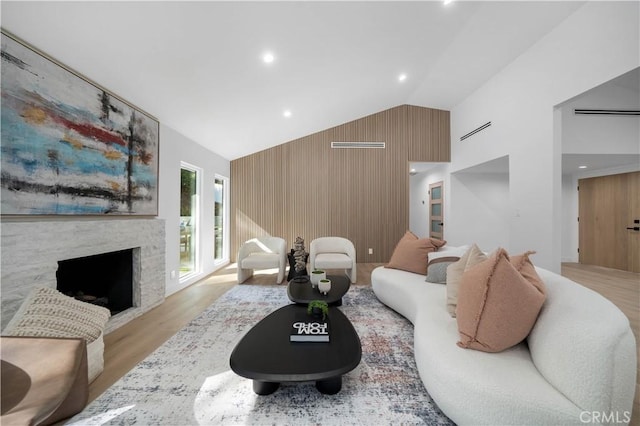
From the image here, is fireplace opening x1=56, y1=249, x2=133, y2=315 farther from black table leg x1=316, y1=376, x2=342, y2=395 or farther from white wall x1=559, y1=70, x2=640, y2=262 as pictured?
white wall x1=559, y1=70, x2=640, y2=262

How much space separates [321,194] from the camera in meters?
6.04

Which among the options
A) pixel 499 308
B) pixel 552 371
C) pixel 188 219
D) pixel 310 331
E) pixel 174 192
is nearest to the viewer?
pixel 552 371

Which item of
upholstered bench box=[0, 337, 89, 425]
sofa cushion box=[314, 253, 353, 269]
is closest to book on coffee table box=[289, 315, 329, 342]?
upholstered bench box=[0, 337, 89, 425]

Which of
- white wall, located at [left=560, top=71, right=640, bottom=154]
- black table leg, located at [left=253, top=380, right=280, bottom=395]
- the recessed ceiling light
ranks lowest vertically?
black table leg, located at [left=253, top=380, right=280, bottom=395]

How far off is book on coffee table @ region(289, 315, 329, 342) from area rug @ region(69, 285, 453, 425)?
1.00 feet

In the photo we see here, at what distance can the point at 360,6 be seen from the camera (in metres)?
2.59

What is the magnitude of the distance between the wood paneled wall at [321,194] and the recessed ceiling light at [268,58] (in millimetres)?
3077

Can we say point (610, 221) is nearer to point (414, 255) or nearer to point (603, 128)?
Answer: point (603, 128)

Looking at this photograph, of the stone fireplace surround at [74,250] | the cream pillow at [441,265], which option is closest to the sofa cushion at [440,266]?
the cream pillow at [441,265]

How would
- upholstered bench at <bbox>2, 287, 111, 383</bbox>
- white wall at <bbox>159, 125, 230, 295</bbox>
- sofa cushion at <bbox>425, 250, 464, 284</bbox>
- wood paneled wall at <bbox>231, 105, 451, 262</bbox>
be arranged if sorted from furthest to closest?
1. wood paneled wall at <bbox>231, 105, 451, 262</bbox>
2. white wall at <bbox>159, 125, 230, 295</bbox>
3. sofa cushion at <bbox>425, 250, 464, 284</bbox>
4. upholstered bench at <bbox>2, 287, 111, 383</bbox>

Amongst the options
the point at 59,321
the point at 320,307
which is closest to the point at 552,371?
the point at 320,307

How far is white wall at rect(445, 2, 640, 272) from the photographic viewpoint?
259 cm

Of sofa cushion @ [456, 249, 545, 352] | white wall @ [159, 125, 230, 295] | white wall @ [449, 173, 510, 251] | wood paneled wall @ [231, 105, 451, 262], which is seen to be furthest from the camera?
wood paneled wall @ [231, 105, 451, 262]

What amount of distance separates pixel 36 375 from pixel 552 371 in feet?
7.76
